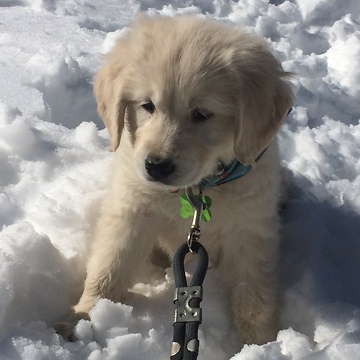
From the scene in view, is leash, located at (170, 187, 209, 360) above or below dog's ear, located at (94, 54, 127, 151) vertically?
below

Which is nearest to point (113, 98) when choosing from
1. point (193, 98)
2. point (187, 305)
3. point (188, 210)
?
point (193, 98)

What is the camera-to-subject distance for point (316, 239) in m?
3.10

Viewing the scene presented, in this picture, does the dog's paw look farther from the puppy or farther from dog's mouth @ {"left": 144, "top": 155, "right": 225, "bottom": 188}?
dog's mouth @ {"left": 144, "top": 155, "right": 225, "bottom": 188}

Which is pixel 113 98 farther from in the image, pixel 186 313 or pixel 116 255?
pixel 186 313

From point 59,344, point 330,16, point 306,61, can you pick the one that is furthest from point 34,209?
point 330,16

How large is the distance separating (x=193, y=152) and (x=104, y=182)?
1151mm

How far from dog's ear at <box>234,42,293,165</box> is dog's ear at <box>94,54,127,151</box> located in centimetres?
49

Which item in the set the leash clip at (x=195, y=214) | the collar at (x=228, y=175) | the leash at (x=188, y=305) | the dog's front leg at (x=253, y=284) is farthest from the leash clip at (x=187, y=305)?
the dog's front leg at (x=253, y=284)

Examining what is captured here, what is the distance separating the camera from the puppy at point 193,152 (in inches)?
94.3

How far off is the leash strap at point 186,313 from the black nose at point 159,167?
0.30m

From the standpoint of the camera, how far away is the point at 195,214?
8.14 ft

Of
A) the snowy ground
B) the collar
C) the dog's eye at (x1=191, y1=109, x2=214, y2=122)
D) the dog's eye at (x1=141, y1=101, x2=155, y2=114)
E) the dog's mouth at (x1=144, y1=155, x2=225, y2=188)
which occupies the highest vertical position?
the dog's eye at (x1=191, y1=109, x2=214, y2=122)

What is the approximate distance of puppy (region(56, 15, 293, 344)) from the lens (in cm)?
240

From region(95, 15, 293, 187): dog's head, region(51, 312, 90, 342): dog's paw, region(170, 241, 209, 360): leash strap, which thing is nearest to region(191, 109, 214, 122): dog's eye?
region(95, 15, 293, 187): dog's head
